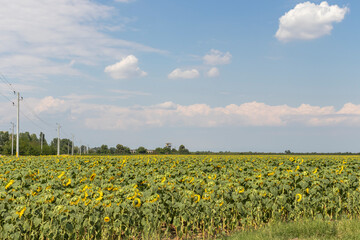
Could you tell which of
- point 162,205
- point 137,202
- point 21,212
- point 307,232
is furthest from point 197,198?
point 21,212

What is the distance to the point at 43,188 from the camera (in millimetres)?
9445

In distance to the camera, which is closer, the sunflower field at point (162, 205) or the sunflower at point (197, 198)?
the sunflower field at point (162, 205)

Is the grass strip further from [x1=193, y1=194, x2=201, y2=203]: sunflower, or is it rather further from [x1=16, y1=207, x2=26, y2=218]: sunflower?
[x1=16, y1=207, x2=26, y2=218]: sunflower

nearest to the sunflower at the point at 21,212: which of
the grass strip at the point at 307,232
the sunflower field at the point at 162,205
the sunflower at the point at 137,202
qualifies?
the sunflower field at the point at 162,205

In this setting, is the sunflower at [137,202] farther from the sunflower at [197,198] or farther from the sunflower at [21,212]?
the sunflower at [21,212]

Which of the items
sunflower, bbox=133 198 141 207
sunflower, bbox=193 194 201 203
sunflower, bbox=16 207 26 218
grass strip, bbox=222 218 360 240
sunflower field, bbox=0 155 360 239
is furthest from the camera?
sunflower, bbox=193 194 201 203

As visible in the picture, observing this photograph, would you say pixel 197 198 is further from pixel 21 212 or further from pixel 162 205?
pixel 21 212

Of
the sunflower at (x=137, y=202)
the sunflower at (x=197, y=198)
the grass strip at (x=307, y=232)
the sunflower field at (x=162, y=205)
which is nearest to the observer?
the sunflower field at (x=162, y=205)

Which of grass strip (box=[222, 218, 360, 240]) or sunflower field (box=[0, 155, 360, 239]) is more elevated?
sunflower field (box=[0, 155, 360, 239])

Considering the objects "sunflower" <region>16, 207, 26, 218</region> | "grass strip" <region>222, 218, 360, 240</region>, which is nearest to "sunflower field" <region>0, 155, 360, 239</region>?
"sunflower" <region>16, 207, 26, 218</region>

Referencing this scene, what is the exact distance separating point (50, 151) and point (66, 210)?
12330cm

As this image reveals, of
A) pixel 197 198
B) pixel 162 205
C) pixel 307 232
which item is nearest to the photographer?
pixel 162 205

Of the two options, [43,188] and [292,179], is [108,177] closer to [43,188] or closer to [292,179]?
[43,188]

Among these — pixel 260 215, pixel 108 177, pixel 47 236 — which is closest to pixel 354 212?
pixel 260 215
